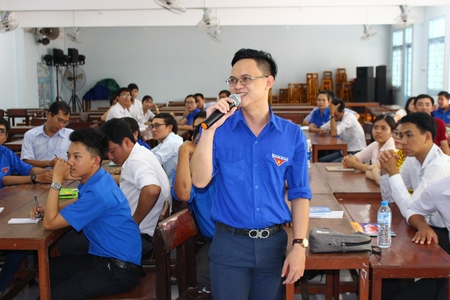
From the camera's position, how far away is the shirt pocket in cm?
183

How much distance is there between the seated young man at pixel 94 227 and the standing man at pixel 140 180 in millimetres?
321

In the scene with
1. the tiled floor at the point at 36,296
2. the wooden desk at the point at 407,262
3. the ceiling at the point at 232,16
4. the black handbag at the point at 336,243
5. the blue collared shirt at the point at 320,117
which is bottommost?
the tiled floor at the point at 36,296

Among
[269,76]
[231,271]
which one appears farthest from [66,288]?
[269,76]

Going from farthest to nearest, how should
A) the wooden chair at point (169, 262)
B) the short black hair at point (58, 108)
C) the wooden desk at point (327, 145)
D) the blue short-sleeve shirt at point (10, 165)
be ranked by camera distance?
the wooden desk at point (327, 145) → the short black hair at point (58, 108) → the blue short-sleeve shirt at point (10, 165) → the wooden chair at point (169, 262)

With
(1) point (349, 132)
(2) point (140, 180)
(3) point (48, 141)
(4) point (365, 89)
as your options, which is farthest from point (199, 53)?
(2) point (140, 180)

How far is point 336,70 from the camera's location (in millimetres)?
16328

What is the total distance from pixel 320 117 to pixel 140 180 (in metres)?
4.79

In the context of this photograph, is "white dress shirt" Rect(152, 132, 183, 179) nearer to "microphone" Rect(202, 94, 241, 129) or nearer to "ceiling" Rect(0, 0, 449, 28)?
"microphone" Rect(202, 94, 241, 129)

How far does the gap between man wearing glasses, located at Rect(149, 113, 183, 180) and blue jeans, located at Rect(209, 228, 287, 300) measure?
2580 millimetres

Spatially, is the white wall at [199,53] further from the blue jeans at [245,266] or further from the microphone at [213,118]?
the microphone at [213,118]

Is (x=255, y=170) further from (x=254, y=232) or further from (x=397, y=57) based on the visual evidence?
(x=397, y=57)

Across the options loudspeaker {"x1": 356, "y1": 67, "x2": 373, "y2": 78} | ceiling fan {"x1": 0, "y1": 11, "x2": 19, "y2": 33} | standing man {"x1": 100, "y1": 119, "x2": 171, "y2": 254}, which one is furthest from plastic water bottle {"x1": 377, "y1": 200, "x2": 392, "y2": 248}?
loudspeaker {"x1": 356, "y1": 67, "x2": 373, "y2": 78}

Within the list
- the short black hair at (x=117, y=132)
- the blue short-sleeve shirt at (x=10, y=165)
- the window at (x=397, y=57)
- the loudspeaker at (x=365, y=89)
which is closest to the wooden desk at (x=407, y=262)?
the short black hair at (x=117, y=132)

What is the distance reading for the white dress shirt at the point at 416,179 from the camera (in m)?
2.80
